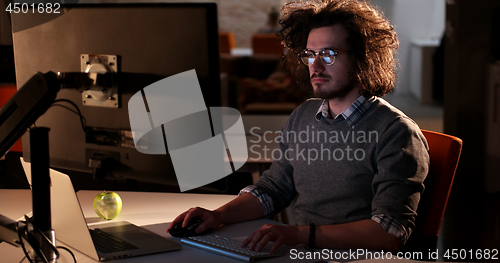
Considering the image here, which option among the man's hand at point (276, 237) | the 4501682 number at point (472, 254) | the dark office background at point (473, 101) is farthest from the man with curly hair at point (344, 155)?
the dark office background at point (473, 101)

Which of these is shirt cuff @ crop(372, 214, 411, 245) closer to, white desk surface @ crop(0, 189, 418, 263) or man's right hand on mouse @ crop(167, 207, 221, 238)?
white desk surface @ crop(0, 189, 418, 263)

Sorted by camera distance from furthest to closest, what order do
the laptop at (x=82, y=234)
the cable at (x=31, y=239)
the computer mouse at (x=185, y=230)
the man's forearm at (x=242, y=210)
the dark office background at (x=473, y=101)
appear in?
the dark office background at (x=473, y=101)
the man's forearm at (x=242, y=210)
the computer mouse at (x=185, y=230)
the laptop at (x=82, y=234)
the cable at (x=31, y=239)

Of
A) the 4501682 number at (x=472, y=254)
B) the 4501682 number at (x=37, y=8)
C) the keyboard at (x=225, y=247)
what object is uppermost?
the 4501682 number at (x=37, y=8)

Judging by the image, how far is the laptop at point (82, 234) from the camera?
102 centimetres

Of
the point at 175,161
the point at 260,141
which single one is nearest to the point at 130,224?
the point at 175,161

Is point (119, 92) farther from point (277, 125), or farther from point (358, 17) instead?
point (277, 125)

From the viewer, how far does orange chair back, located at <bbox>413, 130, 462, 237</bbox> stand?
1.31 metres

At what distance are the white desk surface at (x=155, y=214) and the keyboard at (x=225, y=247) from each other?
0.04 ft

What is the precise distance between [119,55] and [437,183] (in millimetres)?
844

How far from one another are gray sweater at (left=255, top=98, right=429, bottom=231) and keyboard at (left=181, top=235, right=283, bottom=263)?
0.31 meters

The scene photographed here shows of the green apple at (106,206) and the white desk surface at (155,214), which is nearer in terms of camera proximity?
the white desk surface at (155,214)

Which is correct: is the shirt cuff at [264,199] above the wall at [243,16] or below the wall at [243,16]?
below

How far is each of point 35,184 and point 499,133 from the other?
3.44 meters

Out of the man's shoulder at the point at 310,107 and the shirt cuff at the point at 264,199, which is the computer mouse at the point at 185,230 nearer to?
the shirt cuff at the point at 264,199
